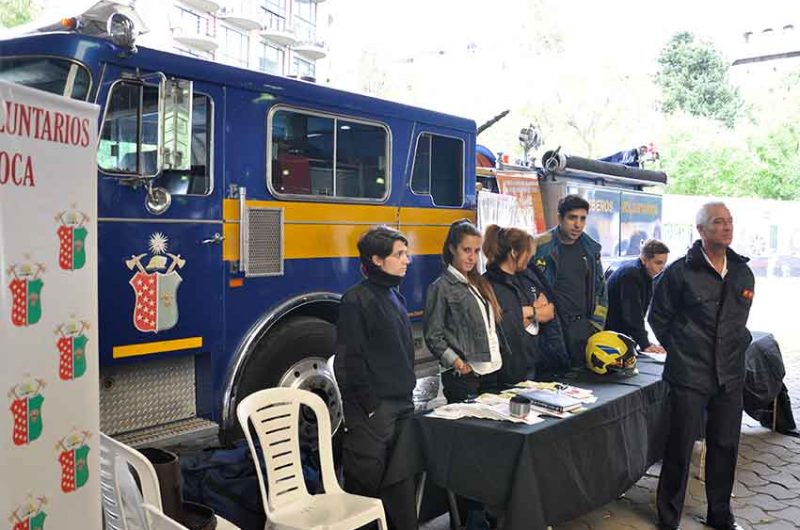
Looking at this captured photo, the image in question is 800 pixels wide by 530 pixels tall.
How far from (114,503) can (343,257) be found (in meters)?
2.83

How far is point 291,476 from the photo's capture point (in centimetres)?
345

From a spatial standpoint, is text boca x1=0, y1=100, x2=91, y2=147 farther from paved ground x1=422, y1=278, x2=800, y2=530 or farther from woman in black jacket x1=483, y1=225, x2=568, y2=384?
paved ground x1=422, y1=278, x2=800, y2=530

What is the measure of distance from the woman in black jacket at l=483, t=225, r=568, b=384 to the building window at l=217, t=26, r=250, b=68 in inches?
857

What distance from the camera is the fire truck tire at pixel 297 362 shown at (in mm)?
4906

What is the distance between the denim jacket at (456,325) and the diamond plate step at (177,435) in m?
1.43

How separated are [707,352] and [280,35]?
24.2 meters

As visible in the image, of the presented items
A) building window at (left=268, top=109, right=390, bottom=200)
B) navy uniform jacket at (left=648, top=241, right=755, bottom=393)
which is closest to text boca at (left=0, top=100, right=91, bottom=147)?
building window at (left=268, top=109, right=390, bottom=200)

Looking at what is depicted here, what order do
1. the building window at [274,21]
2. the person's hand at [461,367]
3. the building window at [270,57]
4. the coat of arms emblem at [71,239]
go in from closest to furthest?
the coat of arms emblem at [71,239]
the person's hand at [461,367]
the building window at [270,57]
the building window at [274,21]

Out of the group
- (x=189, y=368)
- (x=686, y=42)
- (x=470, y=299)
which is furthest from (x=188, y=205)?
(x=686, y=42)

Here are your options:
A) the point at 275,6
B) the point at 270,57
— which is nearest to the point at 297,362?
the point at 270,57

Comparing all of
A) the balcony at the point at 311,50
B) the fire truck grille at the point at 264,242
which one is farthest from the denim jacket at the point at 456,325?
the balcony at the point at 311,50

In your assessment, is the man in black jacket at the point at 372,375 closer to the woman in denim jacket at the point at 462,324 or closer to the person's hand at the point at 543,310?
the woman in denim jacket at the point at 462,324

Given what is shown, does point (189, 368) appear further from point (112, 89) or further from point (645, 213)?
point (645, 213)

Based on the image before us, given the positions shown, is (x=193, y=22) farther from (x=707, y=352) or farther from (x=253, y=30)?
(x=707, y=352)
